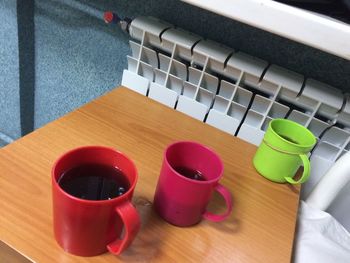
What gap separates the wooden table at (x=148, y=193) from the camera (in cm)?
40

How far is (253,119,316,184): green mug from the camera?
0.53m

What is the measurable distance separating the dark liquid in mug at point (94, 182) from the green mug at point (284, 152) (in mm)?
262

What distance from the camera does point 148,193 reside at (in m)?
0.48

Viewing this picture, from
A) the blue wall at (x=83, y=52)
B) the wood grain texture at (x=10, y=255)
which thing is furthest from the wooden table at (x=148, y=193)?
the blue wall at (x=83, y=52)

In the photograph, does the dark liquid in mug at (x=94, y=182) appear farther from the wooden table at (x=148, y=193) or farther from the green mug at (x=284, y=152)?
the green mug at (x=284, y=152)

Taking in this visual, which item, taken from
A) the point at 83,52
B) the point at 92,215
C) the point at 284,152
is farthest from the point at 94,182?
the point at 83,52

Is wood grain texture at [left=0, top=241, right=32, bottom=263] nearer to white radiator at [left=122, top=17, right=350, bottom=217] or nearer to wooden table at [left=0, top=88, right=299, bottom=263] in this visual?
wooden table at [left=0, top=88, right=299, bottom=263]

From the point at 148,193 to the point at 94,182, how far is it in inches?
4.2

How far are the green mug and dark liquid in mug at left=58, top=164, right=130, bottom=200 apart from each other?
262mm

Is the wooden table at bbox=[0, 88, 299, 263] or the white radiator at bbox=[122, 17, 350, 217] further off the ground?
the white radiator at bbox=[122, 17, 350, 217]

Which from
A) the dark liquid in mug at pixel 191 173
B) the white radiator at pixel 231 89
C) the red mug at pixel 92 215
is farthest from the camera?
the white radiator at pixel 231 89

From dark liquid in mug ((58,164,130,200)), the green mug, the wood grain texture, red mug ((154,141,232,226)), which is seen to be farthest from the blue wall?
the wood grain texture

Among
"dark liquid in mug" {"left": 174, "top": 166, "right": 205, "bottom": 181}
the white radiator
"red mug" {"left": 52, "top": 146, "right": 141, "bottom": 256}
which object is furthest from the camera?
the white radiator

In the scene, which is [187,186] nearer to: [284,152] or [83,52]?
[284,152]
